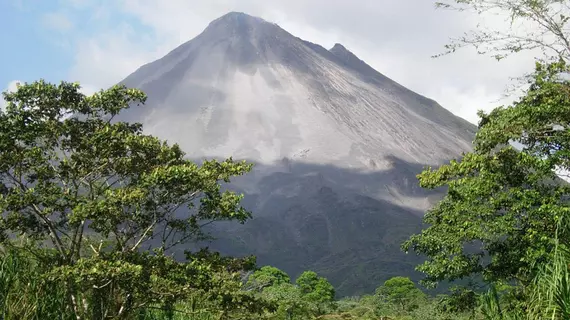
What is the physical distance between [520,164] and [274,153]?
172 m

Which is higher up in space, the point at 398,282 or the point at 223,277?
the point at 223,277

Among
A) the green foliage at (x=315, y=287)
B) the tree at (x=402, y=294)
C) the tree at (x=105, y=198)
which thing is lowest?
the green foliage at (x=315, y=287)

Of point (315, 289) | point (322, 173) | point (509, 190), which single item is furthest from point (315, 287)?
point (322, 173)

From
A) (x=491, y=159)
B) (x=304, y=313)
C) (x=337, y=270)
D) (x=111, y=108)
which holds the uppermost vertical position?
(x=491, y=159)

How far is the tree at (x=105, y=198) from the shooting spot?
374 inches

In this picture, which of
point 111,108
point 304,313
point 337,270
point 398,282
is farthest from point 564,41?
point 337,270

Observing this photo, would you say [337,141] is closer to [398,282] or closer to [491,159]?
[398,282]

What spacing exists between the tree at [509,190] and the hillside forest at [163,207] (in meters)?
0.04

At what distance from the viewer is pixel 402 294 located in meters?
47.4

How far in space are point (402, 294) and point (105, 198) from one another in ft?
138

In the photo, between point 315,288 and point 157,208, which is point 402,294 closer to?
point 315,288

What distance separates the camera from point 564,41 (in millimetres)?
12344

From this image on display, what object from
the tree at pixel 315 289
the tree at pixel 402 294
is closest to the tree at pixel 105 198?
the tree at pixel 315 289

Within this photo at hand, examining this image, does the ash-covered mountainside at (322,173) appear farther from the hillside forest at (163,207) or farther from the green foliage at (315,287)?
the hillside forest at (163,207)
